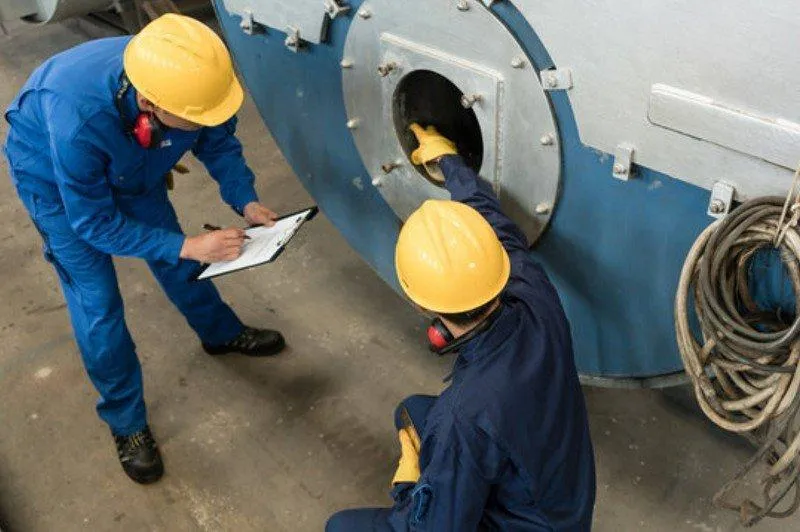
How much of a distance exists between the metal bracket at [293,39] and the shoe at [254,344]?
2.98 ft

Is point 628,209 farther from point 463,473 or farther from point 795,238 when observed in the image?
point 463,473

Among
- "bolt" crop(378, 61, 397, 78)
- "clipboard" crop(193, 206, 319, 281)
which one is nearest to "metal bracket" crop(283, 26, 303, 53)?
"bolt" crop(378, 61, 397, 78)

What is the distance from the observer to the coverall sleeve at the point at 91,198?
1.42 metres

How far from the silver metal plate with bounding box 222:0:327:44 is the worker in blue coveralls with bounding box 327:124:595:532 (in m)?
0.62

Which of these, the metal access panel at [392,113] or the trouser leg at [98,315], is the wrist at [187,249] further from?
the metal access panel at [392,113]

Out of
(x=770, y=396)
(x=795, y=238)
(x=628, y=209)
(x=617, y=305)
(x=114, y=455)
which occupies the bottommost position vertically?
(x=114, y=455)

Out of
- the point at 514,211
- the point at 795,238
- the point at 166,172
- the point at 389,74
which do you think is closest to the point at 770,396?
the point at 795,238

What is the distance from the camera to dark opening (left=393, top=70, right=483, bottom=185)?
1.57m

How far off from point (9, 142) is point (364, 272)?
119 cm

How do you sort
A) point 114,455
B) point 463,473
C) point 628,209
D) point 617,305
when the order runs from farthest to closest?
1. point 114,455
2. point 617,305
3. point 628,209
4. point 463,473

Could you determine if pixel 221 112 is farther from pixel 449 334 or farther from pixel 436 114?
pixel 449 334

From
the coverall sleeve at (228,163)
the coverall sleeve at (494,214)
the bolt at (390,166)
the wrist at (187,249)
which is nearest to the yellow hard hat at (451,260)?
the coverall sleeve at (494,214)

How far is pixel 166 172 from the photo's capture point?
1732mm

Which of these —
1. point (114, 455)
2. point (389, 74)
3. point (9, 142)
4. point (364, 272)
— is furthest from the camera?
point (364, 272)
